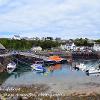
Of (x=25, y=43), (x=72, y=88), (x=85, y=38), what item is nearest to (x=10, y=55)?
(x=72, y=88)

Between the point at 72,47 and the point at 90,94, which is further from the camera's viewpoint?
the point at 72,47

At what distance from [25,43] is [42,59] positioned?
155 feet

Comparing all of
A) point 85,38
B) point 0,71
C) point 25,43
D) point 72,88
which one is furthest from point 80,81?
point 85,38

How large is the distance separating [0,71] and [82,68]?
55.0 ft

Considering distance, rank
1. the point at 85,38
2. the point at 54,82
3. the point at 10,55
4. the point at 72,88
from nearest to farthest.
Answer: the point at 72,88 → the point at 54,82 → the point at 10,55 → the point at 85,38

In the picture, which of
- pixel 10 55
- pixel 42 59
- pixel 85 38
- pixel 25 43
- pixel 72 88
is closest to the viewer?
pixel 72 88

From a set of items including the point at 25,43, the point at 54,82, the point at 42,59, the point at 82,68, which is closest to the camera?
the point at 54,82

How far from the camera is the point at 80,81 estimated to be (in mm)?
55938

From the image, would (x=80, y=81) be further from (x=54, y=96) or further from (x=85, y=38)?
(x=85, y=38)

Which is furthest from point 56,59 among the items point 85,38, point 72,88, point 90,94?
point 85,38

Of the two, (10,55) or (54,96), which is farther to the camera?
(10,55)

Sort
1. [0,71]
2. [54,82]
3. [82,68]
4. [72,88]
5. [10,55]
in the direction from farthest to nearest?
[10,55]
[82,68]
[0,71]
[54,82]
[72,88]

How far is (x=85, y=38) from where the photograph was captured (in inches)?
7239

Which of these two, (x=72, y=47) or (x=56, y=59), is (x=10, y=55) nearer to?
(x=56, y=59)
